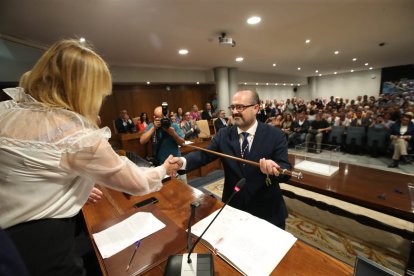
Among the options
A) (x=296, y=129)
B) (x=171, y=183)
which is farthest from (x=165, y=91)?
(x=171, y=183)

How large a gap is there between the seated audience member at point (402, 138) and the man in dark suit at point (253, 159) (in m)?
5.31

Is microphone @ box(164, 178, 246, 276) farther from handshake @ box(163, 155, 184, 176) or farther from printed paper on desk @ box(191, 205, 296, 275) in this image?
handshake @ box(163, 155, 184, 176)

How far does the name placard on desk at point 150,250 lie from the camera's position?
34.9 inches

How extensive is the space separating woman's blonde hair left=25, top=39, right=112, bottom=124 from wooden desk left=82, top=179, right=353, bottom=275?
29.5 inches

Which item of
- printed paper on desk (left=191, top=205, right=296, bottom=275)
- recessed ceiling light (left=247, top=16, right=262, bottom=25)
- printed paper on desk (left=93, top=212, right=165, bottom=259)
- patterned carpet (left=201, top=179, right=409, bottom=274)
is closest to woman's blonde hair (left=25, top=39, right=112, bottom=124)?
printed paper on desk (left=93, top=212, right=165, bottom=259)

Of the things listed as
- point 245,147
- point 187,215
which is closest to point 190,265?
point 187,215

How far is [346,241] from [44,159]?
307 cm

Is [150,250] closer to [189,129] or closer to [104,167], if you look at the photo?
[104,167]

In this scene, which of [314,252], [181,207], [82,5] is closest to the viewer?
[314,252]

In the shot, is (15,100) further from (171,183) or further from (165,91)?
(165,91)

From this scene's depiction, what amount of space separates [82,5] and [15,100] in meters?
2.90

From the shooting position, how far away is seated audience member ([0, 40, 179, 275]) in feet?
2.27

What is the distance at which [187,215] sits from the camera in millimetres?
1304

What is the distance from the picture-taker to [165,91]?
919cm
